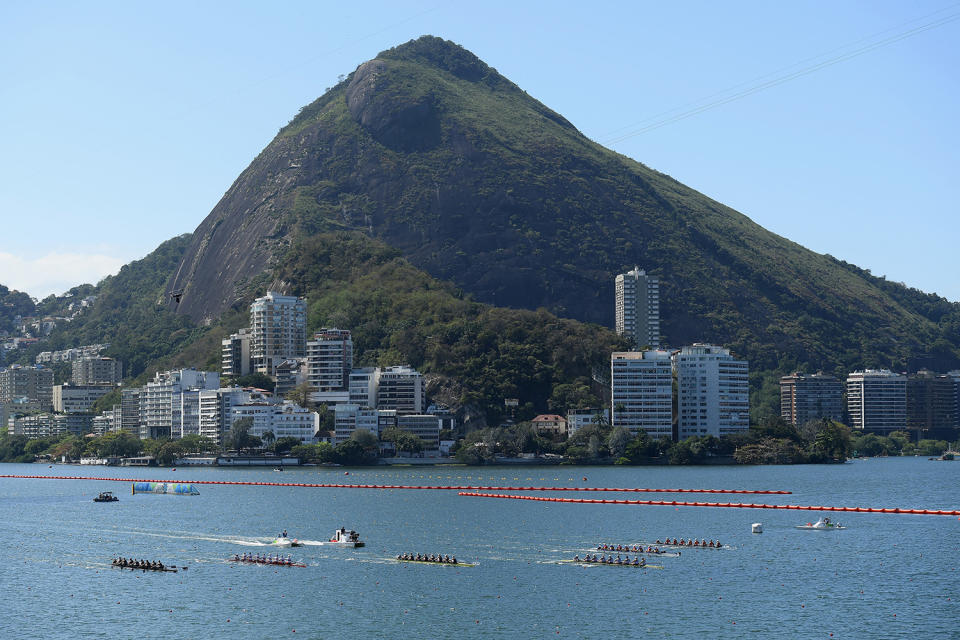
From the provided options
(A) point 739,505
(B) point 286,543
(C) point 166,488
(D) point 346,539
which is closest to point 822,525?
(A) point 739,505

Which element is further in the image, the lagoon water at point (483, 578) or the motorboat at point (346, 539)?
the motorboat at point (346, 539)

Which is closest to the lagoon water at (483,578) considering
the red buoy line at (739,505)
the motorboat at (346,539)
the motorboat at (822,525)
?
the motorboat at (346,539)

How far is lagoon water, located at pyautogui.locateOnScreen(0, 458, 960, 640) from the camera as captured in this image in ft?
261

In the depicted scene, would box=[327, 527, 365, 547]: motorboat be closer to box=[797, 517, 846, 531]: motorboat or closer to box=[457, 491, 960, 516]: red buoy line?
box=[797, 517, 846, 531]: motorboat

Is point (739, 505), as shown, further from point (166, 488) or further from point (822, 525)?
point (166, 488)

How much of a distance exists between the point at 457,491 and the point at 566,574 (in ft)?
271

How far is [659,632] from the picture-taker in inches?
3031

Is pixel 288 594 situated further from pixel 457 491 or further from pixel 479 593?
pixel 457 491

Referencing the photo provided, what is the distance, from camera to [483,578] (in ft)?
314

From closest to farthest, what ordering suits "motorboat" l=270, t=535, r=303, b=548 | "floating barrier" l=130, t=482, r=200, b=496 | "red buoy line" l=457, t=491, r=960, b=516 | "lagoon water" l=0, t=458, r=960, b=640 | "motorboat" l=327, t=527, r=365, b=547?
1. "lagoon water" l=0, t=458, r=960, b=640
2. "motorboat" l=327, t=527, r=365, b=547
3. "motorboat" l=270, t=535, r=303, b=548
4. "red buoy line" l=457, t=491, r=960, b=516
5. "floating barrier" l=130, t=482, r=200, b=496

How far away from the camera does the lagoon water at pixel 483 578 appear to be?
79500mm

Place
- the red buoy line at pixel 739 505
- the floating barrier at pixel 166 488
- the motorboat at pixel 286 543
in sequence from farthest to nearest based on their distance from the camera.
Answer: the floating barrier at pixel 166 488, the red buoy line at pixel 739 505, the motorboat at pixel 286 543

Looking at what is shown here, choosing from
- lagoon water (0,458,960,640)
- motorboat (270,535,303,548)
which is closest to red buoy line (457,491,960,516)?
lagoon water (0,458,960,640)

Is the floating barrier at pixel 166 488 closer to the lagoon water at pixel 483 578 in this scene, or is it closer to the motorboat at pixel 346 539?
the lagoon water at pixel 483 578
